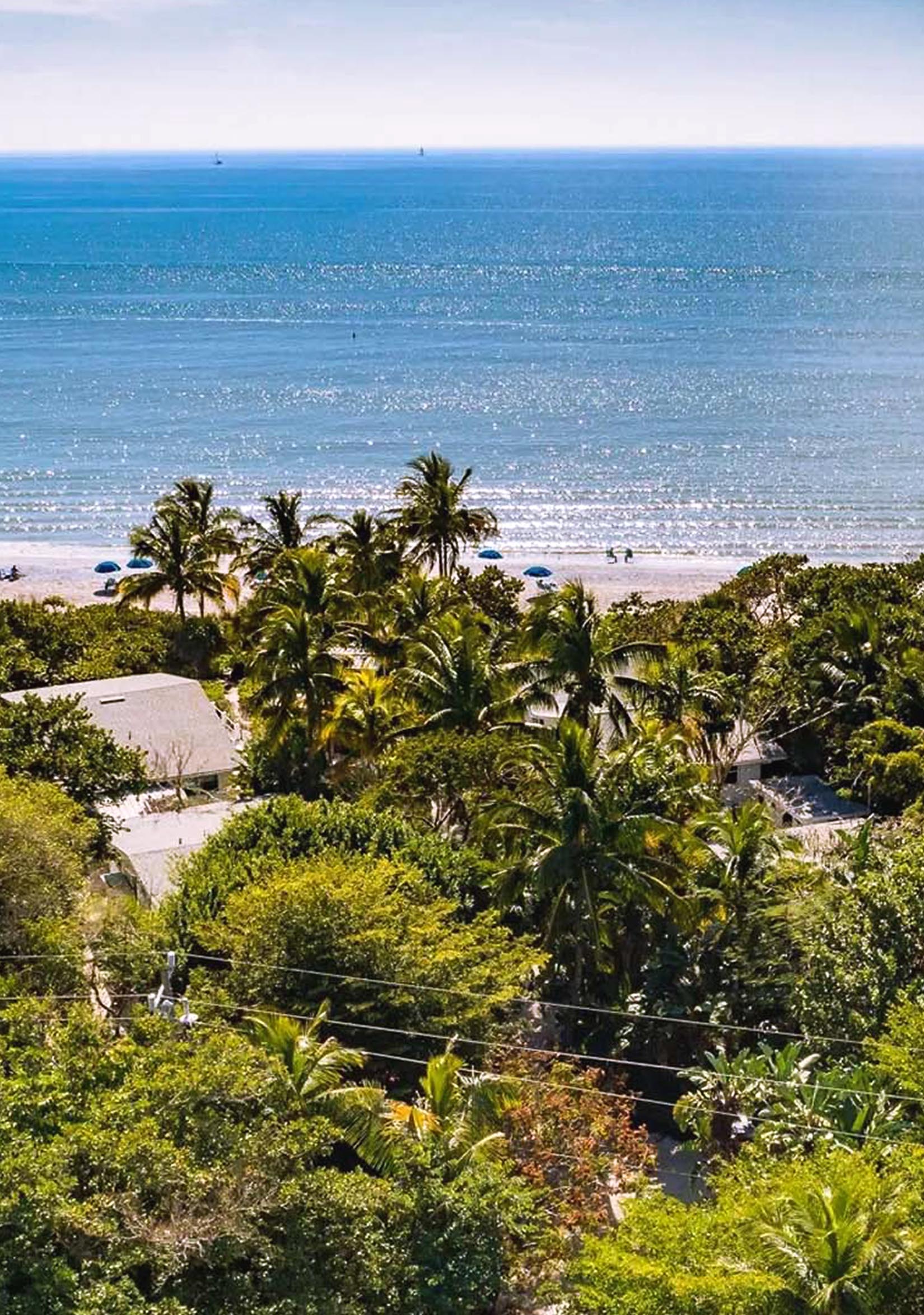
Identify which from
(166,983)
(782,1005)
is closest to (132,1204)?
(166,983)

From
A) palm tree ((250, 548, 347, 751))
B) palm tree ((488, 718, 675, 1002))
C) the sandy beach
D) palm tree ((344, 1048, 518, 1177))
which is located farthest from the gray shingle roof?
the sandy beach

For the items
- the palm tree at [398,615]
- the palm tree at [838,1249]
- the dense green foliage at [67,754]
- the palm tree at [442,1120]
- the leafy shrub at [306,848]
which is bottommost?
the palm tree at [442,1120]

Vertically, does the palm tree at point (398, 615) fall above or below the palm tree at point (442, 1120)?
above

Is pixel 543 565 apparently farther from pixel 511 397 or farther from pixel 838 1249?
pixel 838 1249

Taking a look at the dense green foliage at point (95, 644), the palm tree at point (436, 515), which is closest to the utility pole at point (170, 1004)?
the dense green foliage at point (95, 644)

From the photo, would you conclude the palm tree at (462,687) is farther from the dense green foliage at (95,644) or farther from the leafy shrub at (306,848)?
the dense green foliage at (95,644)

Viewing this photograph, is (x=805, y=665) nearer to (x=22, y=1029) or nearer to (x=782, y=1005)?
(x=782, y=1005)
